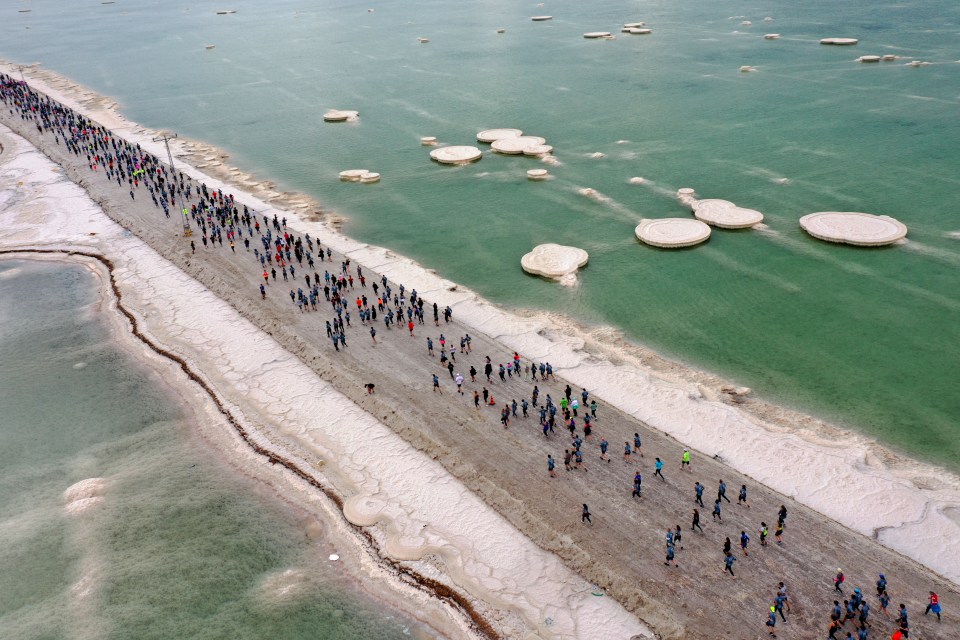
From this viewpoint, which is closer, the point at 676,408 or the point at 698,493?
the point at 698,493

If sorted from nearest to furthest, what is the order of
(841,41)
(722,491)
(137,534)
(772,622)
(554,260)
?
(772,622) → (722,491) → (137,534) → (554,260) → (841,41)

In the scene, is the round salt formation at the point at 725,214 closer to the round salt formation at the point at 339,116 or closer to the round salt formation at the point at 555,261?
the round salt formation at the point at 555,261

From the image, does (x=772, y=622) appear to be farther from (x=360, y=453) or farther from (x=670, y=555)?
(x=360, y=453)

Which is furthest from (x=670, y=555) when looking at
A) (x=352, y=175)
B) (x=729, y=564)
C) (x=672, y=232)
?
(x=352, y=175)

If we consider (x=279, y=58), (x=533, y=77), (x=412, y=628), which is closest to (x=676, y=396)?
(x=412, y=628)

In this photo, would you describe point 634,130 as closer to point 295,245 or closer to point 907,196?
point 907,196
